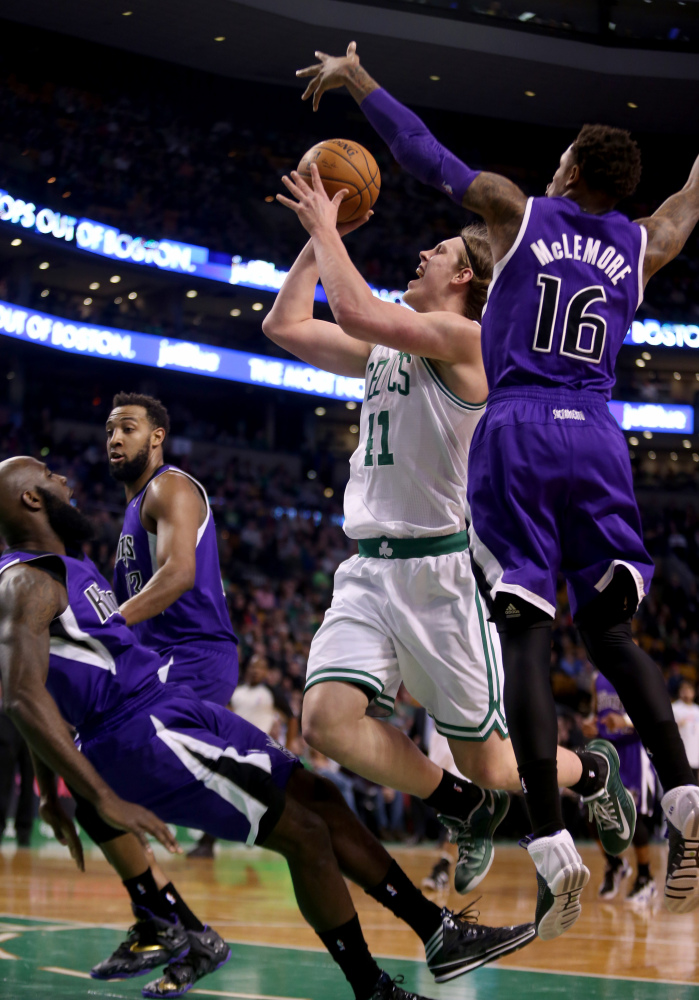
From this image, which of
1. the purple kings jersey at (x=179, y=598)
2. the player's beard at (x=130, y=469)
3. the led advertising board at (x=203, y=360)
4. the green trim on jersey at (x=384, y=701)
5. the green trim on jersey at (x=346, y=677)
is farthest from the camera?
the led advertising board at (x=203, y=360)

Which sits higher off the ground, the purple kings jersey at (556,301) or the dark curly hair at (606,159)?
the dark curly hair at (606,159)

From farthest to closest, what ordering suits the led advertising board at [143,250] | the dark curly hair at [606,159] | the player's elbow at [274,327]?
the led advertising board at [143,250] < the player's elbow at [274,327] < the dark curly hair at [606,159]

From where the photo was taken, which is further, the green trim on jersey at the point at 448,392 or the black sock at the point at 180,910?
the black sock at the point at 180,910

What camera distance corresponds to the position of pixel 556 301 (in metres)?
3.45

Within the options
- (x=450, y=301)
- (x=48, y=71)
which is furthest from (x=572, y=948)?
(x=48, y=71)

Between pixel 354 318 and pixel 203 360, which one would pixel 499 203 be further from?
pixel 203 360

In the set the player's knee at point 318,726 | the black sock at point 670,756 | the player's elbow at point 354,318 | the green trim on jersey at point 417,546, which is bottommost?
the player's knee at point 318,726

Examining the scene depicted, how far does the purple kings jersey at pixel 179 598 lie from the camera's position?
515 centimetres

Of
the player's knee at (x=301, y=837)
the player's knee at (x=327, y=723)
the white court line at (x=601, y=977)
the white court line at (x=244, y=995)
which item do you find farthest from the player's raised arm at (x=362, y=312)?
the white court line at (x=601, y=977)

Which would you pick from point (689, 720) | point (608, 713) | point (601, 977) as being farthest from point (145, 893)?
point (689, 720)

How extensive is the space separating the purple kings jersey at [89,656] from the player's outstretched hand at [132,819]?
2.33ft

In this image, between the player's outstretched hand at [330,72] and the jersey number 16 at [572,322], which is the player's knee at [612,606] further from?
the player's outstretched hand at [330,72]

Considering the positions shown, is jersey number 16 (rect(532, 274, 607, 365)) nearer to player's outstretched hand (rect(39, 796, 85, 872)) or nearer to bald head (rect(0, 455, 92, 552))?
bald head (rect(0, 455, 92, 552))

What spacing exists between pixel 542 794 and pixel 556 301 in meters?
1.46
